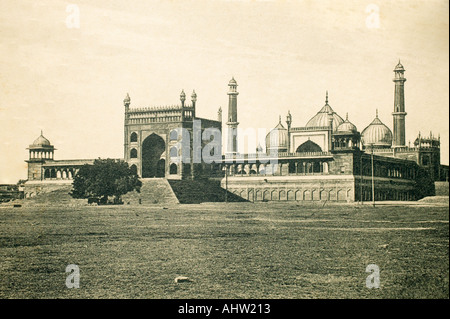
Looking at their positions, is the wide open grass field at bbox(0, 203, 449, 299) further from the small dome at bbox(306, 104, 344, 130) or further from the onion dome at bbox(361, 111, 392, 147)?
the small dome at bbox(306, 104, 344, 130)

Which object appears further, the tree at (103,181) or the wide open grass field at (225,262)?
the tree at (103,181)

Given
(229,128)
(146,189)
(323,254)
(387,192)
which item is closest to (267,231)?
(323,254)

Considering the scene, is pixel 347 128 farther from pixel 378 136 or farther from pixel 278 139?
pixel 278 139

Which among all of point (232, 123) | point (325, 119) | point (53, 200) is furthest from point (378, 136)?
point (53, 200)

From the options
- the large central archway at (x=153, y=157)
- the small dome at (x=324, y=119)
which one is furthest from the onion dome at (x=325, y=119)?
the large central archway at (x=153, y=157)

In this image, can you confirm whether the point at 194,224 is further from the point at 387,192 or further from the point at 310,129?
the point at 310,129

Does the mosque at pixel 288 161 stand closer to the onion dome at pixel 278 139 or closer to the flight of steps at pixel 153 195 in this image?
the flight of steps at pixel 153 195
